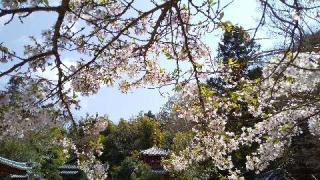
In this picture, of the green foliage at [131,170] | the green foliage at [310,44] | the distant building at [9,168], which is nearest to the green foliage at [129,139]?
the green foliage at [131,170]

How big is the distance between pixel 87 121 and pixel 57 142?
50 centimetres

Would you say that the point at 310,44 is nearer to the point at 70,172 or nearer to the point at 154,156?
the point at 154,156

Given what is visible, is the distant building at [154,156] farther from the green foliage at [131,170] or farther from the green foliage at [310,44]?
the green foliage at [310,44]

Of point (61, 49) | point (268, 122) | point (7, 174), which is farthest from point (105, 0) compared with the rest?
point (7, 174)

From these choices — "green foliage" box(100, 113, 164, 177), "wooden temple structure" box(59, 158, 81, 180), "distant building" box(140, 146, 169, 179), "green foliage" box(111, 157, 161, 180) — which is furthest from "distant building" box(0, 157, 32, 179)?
"wooden temple structure" box(59, 158, 81, 180)

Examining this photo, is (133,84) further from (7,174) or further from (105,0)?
(7,174)

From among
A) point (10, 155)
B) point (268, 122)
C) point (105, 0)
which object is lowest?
point (268, 122)

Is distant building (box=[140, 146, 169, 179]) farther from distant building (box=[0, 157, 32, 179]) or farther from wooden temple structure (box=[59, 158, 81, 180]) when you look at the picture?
A: distant building (box=[0, 157, 32, 179])

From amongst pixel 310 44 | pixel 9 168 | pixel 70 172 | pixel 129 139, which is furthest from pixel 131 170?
pixel 310 44

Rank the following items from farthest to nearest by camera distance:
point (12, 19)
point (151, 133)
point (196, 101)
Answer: point (151, 133), point (196, 101), point (12, 19)

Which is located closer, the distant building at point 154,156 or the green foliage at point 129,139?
the distant building at point 154,156

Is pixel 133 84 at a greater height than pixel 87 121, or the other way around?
pixel 133 84

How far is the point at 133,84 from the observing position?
616 centimetres

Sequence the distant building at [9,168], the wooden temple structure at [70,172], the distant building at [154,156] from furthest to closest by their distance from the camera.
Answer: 1. the wooden temple structure at [70,172]
2. the distant building at [154,156]
3. the distant building at [9,168]
